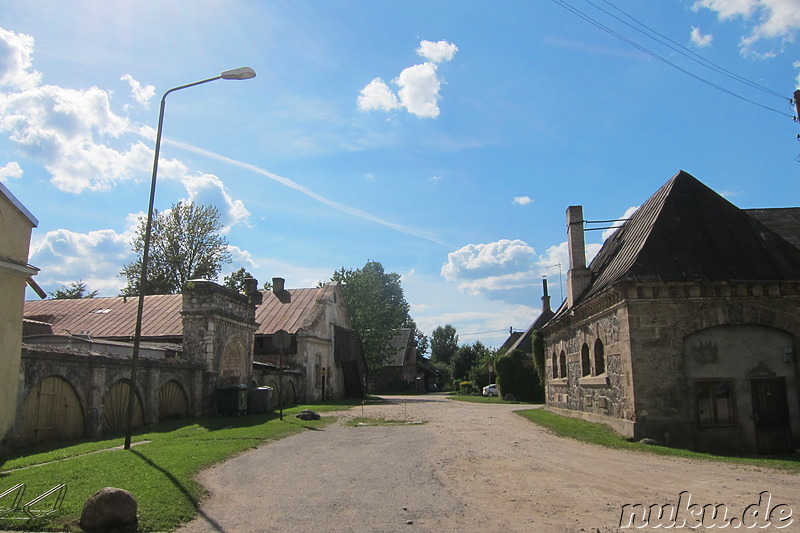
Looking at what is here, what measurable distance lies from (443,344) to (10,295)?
4135 inches

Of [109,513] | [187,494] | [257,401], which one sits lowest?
[187,494]

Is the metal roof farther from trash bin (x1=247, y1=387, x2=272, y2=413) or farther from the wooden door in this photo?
the wooden door

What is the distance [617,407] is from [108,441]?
12868 mm

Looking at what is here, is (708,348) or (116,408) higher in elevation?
(708,348)

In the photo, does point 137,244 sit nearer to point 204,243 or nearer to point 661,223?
point 204,243

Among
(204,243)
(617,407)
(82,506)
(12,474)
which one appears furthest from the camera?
(204,243)

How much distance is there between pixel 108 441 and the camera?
1302 cm

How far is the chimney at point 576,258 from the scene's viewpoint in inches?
837

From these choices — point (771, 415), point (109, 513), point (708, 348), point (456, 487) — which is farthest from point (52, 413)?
point (771, 415)

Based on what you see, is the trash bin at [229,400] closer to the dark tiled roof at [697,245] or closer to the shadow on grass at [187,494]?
the shadow on grass at [187,494]

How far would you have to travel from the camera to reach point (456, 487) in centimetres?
834

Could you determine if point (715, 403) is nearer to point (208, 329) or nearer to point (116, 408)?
point (116, 408)

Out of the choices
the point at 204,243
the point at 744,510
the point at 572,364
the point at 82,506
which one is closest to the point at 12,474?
the point at 82,506

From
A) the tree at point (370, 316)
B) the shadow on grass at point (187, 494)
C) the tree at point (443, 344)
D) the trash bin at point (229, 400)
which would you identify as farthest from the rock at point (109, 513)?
the tree at point (443, 344)
